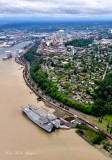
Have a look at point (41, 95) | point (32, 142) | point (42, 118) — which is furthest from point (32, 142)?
point (41, 95)

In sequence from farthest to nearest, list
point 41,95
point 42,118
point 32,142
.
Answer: point 41,95
point 42,118
point 32,142

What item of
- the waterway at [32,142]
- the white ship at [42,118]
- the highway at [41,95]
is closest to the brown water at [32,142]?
the waterway at [32,142]

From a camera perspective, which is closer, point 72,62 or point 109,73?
point 109,73

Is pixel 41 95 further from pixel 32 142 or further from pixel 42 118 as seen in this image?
pixel 32 142

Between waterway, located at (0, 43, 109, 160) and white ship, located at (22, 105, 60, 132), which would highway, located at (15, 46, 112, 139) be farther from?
white ship, located at (22, 105, 60, 132)

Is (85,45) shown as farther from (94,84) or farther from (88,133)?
(88,133)

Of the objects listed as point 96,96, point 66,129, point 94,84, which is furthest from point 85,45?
point 66,129

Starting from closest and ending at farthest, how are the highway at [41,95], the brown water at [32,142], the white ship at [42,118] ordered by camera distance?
the brown water at [32,142] < the white ship at [42,118] < the highway at [41,95]

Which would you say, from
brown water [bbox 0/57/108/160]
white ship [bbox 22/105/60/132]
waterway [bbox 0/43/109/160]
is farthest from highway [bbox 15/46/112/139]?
white ship [bbox 22/105/60/132]

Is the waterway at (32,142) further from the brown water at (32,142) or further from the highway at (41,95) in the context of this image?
the highway at (41,95)

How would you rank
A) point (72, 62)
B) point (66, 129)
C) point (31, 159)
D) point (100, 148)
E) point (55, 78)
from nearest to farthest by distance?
1. point (31, 159)
2. point (100, 148)
3. point (66, 129)
4. point (55, 78)
5. point (72, 62)

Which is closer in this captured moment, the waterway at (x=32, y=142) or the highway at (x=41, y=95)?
the waterway at (x=32, y=142)
